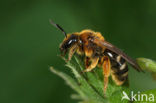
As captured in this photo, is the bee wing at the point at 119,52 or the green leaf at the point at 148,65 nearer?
the green leaf at the point at 148,65

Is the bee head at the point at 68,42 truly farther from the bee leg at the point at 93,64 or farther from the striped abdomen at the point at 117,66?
the striped abdomen at the point at 117,66

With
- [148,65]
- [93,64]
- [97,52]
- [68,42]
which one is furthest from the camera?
[97,52]

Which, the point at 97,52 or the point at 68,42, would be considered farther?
the point at 97,52

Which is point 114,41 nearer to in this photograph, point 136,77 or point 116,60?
point 136,77

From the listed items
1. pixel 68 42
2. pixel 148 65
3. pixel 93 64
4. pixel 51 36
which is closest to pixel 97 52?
pixel 93 64

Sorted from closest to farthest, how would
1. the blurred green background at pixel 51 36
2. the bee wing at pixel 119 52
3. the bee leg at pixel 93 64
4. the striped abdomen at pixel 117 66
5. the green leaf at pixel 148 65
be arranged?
→ 1. the green leaf at pixel 148 65
2. the bee leg at pixel 93 64
3. the bee wing at pixel 119 52
4. the striped abdomen at pixel 117 66
5. the blurred green background at pixel 51 36

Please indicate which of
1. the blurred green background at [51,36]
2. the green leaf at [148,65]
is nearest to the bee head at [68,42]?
the green leaf at [148,65]

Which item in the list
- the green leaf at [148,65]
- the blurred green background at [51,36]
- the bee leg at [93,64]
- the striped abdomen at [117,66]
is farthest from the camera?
the blurred green background at [51,36]

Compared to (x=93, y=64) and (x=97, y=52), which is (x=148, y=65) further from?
(x=97, y=52)
